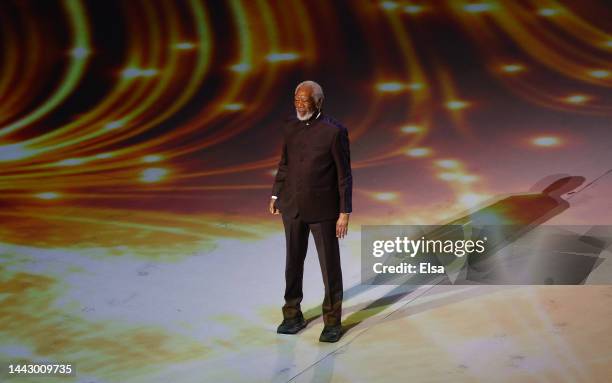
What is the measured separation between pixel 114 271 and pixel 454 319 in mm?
1535

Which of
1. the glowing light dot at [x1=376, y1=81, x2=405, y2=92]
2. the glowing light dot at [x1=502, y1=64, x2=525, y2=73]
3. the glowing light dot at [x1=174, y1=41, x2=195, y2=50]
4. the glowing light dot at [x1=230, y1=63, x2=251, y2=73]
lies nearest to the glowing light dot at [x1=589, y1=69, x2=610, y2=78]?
the glowing light dot at [x1=502, y1=64, x2=525, y2=73]

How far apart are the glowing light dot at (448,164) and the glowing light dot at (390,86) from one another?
23.3 inches

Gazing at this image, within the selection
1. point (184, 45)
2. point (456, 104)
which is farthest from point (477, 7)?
point (184, 45)

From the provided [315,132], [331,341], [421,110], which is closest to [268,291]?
[331,341]

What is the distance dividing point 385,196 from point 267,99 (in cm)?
109

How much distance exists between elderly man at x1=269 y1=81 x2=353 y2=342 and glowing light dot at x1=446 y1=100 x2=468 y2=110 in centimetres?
217

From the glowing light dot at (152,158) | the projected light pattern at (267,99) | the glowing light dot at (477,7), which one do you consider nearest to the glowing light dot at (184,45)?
the projected light pattern at (267,99)

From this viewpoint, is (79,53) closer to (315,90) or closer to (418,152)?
(418,152)

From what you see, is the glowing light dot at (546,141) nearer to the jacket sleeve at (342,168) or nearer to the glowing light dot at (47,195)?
the jacket sleeve at (342,168)

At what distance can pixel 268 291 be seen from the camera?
12.0 feet

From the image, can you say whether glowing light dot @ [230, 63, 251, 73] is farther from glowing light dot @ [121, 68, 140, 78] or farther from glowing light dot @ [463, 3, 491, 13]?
glowing light dot @ [463, 3, 491, 13]

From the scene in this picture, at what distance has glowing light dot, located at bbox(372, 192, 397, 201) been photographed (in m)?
4.68

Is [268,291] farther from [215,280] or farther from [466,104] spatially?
[466,104]

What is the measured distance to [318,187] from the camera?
310cm
